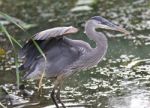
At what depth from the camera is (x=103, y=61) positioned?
874cm

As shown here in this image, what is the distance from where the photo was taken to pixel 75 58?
6.54 m

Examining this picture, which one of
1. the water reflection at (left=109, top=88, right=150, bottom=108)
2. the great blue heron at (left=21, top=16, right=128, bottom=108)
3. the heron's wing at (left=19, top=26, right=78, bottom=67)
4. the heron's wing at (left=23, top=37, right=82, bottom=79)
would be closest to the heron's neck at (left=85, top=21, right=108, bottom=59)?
the great blue heron at (left=21, top=16, right=128, bottom=108)

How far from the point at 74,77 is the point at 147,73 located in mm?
1077

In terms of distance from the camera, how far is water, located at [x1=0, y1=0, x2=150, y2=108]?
687cm

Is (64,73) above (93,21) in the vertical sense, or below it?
below

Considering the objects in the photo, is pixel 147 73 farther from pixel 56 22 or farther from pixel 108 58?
pixel 56 22

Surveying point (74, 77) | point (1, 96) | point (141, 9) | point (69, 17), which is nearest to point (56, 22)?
point (69, 17)

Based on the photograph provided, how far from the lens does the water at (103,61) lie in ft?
22.5

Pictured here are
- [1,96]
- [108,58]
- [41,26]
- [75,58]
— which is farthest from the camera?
[41,26]

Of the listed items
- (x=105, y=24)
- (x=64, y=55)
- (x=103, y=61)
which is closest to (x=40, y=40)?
(x=64, y=55)

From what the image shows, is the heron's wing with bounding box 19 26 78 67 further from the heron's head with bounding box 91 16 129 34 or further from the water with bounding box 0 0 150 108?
the water with bounding box 0 0 150 108

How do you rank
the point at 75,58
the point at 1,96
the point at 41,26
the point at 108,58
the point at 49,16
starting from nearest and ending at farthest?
the point at 75,58
the point at 1,96
the point at 108,58
the point at 41,26
the point at 49,16

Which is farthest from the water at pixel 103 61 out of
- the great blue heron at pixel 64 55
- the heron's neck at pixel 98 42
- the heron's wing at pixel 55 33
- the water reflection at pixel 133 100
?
the heron's wing at pixel 55 33

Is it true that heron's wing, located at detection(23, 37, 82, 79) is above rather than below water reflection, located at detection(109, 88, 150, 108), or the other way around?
above
